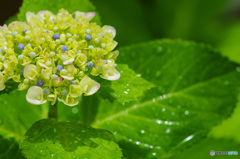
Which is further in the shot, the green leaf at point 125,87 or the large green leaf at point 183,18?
the large green leaf at point 183,18

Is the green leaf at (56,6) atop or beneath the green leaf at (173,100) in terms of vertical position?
atop

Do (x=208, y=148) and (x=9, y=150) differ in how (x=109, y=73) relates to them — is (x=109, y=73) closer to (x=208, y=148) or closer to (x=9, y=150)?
(x=9, y=150)

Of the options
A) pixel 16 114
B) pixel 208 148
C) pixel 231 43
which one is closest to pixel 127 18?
pixel 231 43

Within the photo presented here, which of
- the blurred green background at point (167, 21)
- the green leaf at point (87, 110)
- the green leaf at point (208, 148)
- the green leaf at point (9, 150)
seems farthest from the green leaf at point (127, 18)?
the green leaf at point (9, 150)

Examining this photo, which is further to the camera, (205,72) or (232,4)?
(232,4)

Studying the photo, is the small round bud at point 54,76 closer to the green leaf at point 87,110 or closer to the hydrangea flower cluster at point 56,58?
the hydrangea flower cluster at point 56,58

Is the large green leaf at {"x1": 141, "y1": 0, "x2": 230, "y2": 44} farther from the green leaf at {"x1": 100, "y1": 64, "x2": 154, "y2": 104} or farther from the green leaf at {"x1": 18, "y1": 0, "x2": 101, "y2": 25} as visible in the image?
the green leaf at {"x1": 100, "y1": 64, "x2": 154, "y2": 104}

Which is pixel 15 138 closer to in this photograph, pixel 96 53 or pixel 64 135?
pixel 64 135

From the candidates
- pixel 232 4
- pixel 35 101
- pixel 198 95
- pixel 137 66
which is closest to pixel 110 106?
pixel 137 66
